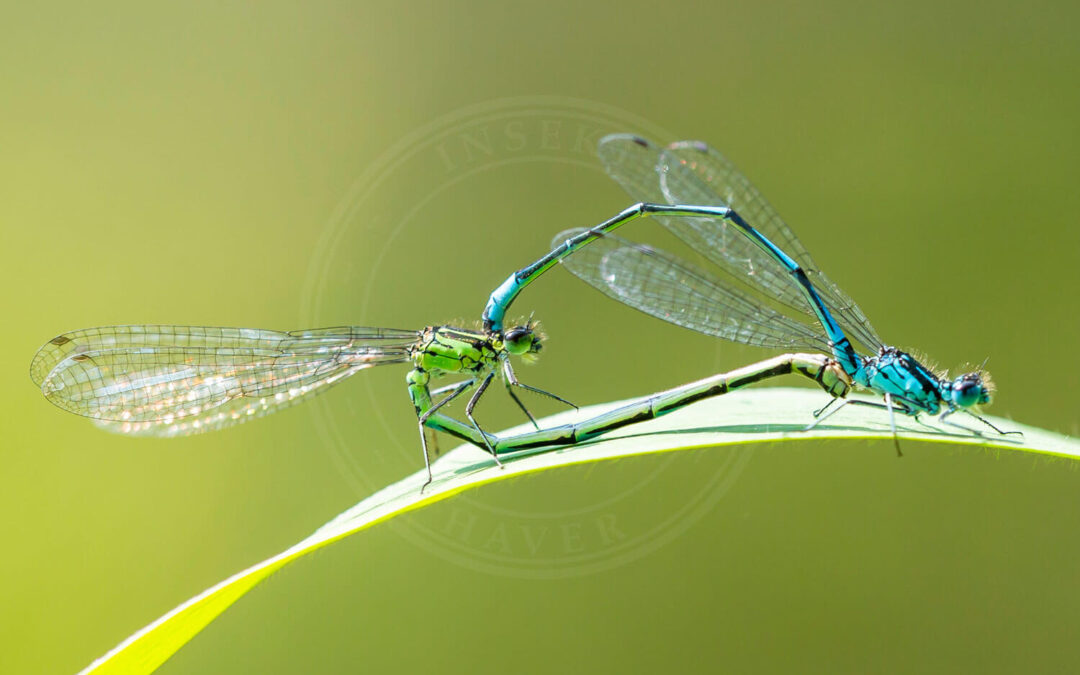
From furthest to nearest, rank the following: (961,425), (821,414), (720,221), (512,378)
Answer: (720,221)
(512,378)
(961,425)
(821,414)

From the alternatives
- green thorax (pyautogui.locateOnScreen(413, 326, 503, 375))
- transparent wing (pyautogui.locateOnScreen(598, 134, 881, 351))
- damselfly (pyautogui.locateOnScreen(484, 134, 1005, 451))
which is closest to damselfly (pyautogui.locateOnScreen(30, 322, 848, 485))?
green thorax (pyautogui.locateOnScreen(413, 326, 503, 375))

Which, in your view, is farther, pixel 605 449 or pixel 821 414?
pixel 821 414

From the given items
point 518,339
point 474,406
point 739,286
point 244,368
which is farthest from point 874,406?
point 244,368

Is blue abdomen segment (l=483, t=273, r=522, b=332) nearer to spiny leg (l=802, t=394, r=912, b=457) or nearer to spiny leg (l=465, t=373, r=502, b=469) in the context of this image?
spiny leg (l=465, t=373, r=502, b=469)

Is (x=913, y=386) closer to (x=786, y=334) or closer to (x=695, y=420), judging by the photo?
(x=786, y=334)

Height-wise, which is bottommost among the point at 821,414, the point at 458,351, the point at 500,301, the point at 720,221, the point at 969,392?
the point at 821,414

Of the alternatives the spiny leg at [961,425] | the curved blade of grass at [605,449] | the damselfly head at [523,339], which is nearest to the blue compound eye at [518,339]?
the damselfly head at [523,339]

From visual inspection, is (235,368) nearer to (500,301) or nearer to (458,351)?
(458,351)
